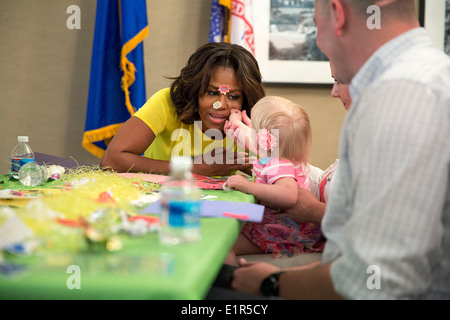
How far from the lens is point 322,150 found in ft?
12.1

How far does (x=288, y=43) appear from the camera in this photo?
140 inches

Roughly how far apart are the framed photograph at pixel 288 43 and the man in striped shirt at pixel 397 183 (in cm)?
263

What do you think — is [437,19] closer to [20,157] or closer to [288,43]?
[288,43]

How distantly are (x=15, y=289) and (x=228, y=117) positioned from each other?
5.83 ft

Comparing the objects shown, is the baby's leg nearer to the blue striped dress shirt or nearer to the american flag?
the blue striped dress shirt

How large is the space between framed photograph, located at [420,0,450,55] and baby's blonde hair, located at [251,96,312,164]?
2.24 metres

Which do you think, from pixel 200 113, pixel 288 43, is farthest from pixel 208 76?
pixel 288 43

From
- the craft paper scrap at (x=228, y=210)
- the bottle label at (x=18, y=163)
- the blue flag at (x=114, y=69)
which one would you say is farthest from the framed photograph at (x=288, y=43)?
the craft paper scrap at (x=228, y=210)

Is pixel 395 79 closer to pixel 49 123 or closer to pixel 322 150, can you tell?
pixel 322 150

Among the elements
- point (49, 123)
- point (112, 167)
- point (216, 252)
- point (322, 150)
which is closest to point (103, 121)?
point (49, 123)

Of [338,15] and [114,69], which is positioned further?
[114,69]

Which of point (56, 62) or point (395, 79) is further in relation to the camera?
point (56, 62)

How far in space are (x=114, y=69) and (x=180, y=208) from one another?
2639mm

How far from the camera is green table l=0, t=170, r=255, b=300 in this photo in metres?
0.68
